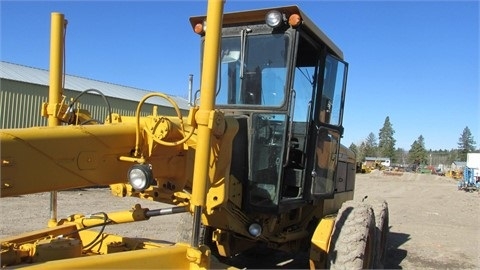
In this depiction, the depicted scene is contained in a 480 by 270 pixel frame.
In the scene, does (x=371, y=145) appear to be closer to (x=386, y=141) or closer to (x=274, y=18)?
(x=386, y=141)

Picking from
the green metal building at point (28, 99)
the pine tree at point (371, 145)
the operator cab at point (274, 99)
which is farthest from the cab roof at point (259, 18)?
the pine tree at point (371, 145)

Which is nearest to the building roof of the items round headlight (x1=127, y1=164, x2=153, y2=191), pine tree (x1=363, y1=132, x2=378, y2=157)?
round headlight (x1=127, y1=164, x2=153, y2=191)

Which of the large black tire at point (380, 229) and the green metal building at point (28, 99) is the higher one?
the green metal building at point (28, 99)

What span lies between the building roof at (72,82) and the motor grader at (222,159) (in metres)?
10.0

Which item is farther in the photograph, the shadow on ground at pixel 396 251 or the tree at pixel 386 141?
the tree at pixel 386 141

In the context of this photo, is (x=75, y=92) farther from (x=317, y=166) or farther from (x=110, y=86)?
(x=317, y=166)

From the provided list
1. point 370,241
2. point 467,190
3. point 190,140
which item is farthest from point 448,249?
point 467,190

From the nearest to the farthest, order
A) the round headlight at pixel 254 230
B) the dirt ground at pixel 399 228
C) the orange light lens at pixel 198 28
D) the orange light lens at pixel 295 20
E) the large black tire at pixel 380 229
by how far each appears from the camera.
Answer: the orange light lens at pixel 295 20 → the round headlight at pixel 254 230 → the orange light lens at pixel 198 28 → the large black tire at pixel 380 229 → the dirt ground at pixel 399 228

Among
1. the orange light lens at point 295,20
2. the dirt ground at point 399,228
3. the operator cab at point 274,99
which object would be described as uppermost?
the orange light lens at point 295,20

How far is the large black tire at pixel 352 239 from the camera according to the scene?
4.80m

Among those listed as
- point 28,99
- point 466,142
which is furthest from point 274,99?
point 466,142

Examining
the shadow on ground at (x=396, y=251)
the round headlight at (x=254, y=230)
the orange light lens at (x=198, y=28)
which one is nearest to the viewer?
the round headlight at (x=254, y=230)

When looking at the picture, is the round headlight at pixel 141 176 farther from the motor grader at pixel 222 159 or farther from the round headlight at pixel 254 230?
the round headlight at pixel 254 230

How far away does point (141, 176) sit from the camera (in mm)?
3250
